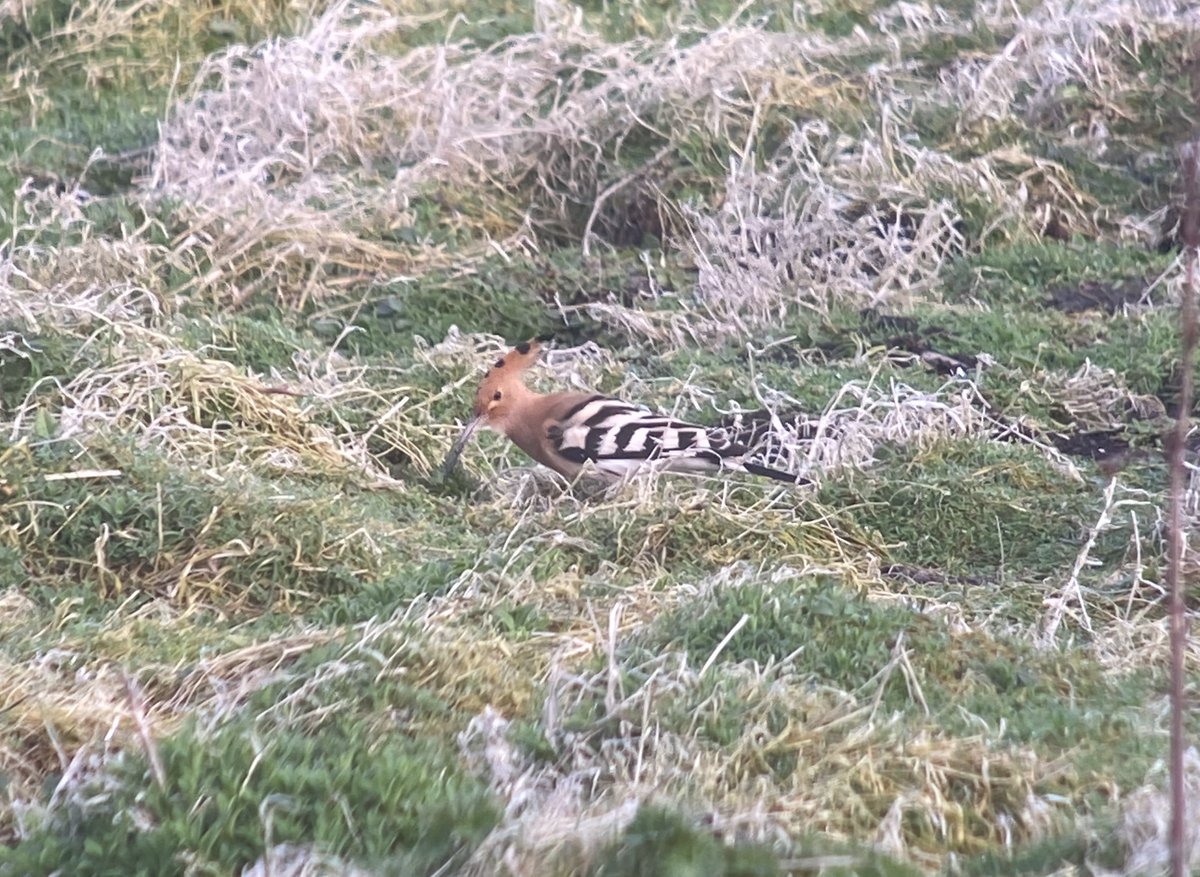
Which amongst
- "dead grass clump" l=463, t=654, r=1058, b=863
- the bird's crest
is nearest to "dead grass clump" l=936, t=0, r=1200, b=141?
the bird's crest

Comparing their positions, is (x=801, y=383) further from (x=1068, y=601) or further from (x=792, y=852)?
(x=792, y=852)

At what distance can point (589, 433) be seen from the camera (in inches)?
234

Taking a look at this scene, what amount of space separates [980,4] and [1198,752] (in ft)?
26.0

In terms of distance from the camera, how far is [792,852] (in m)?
2.86

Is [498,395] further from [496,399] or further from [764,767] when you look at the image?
[764,767]

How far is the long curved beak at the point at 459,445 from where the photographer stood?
20.3ft

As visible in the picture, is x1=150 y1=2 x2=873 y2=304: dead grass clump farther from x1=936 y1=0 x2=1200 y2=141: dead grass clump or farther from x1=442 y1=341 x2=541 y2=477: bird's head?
x1=442 y1=341 x2=541 y2=477: bird's head

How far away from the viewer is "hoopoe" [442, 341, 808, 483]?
5738mm

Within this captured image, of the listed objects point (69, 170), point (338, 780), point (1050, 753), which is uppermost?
point (338, 780)

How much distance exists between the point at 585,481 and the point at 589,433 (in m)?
0.16

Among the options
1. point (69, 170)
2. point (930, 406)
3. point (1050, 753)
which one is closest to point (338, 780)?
point (1050, 753)

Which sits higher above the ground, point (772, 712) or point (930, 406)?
point (772, 712)

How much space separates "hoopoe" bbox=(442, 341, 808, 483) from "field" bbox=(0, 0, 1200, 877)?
12cm

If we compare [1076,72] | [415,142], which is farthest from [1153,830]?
[415,142]
